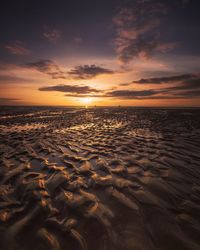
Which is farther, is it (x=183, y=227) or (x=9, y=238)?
(x=183, y=227)

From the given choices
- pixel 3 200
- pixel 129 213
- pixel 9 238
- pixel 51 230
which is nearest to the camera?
pixel 9 238

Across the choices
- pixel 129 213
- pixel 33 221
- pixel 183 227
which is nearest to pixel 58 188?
pixel 33 221

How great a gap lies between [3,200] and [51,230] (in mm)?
1704

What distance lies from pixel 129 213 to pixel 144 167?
2526mm

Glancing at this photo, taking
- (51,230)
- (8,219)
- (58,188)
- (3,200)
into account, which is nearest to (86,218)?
(51,230)

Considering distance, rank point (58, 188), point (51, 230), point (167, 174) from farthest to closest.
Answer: point (167, 174) < point (58, 188) < point (51, 230)

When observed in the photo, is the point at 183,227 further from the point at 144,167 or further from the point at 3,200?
the point at 3,200

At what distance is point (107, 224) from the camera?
2779 millimetres

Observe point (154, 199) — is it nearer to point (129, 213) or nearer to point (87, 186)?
point (129, 213)

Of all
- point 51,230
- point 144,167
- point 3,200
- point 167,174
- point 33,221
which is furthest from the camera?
point 144,167

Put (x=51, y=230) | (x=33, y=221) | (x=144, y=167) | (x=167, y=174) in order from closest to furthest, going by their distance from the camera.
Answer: (x=51, y=230), (x=33, y=221), (x=167, y=174), (x=144, y=167)

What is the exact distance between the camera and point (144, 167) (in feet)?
17.5

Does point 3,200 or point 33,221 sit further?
point 3,200

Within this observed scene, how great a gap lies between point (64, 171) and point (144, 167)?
9.97 ft
